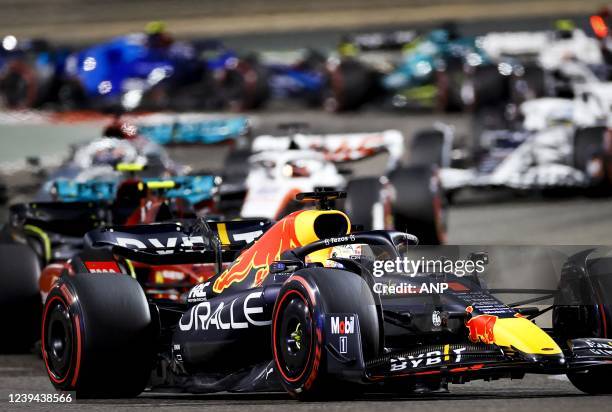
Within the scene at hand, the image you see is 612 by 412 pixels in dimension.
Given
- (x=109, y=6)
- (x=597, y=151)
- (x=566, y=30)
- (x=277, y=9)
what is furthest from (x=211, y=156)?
(x=109, y=6)

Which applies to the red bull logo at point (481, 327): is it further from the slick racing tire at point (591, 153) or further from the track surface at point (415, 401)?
the slick racing tire at point (591, 153)

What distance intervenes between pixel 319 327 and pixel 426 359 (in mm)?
605

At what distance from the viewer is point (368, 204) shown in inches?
693

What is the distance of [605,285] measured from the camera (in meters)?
9.15

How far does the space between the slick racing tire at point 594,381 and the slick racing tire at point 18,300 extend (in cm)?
556

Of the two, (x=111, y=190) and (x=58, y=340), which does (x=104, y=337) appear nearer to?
(x=58, y=340)

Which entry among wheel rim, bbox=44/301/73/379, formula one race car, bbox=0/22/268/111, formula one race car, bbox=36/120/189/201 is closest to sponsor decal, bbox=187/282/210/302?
wheel rim, bbox=44/301/73/379

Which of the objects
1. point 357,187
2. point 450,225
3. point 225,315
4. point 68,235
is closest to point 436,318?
point 225,315

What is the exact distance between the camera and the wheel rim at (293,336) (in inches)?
336

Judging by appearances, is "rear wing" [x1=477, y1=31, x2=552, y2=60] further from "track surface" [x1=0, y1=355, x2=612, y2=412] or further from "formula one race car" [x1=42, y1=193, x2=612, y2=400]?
"formula one race car" [x1=42, y1=193, x2=612, y2=400]

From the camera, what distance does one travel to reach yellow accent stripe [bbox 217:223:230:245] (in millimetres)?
11359

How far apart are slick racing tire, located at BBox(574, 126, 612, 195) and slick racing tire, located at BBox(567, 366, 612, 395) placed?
13095 millimetres

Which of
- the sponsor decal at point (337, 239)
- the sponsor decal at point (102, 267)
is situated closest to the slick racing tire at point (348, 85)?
the sponsor decal at point (102, 267)

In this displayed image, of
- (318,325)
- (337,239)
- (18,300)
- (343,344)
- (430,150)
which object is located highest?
(337,239)
